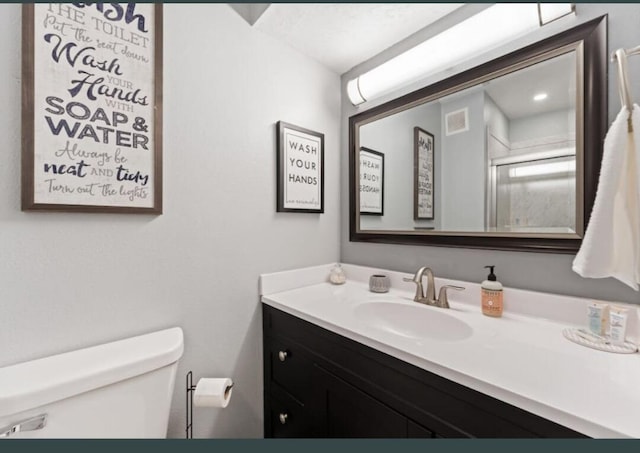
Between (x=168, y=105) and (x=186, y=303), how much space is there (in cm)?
73

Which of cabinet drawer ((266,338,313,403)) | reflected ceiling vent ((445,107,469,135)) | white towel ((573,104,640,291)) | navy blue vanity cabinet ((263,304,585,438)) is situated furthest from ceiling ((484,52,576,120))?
cabinet drawer ((266,338,313,403))

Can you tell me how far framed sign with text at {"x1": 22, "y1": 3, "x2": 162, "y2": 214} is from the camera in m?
0.69

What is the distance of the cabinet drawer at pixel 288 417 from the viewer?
98 cm

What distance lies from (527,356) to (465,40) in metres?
1.08

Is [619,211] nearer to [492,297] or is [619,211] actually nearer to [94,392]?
[492,297]

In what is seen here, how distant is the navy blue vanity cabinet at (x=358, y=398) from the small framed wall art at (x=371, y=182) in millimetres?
731

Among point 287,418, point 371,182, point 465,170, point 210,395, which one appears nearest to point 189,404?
point 210,395

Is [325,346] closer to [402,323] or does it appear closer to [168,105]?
[402,323]

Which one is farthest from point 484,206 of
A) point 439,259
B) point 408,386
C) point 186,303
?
point 186,303

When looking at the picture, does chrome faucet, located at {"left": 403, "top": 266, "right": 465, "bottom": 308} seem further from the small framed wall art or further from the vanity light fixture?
the vanity light fixture

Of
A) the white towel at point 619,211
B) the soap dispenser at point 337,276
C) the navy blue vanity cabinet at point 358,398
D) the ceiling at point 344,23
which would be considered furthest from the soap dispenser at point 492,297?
the ceiling at point 344,23

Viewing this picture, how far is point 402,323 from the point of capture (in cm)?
110

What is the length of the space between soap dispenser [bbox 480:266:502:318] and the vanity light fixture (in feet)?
2.80

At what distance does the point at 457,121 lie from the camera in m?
1.10
